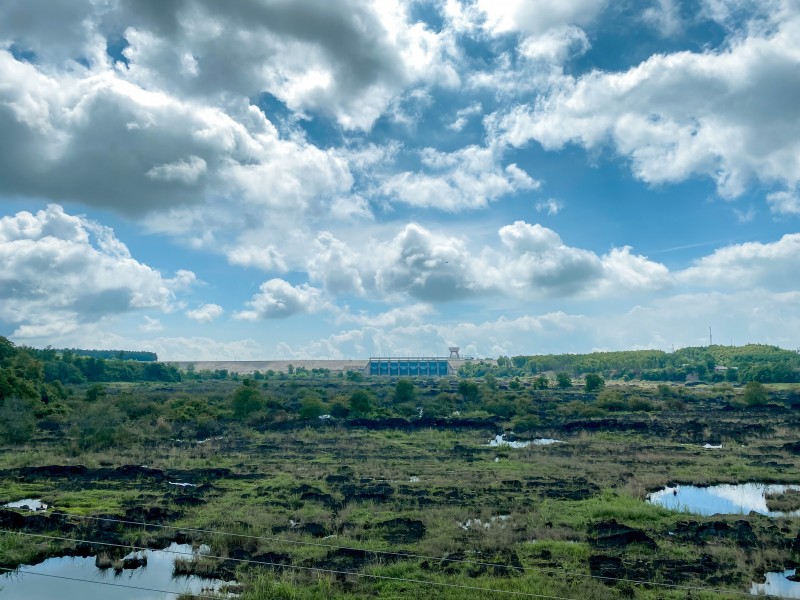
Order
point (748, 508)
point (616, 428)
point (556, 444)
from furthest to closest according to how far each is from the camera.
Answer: point (616, 428)
point (556, 444)
point (748, 508)

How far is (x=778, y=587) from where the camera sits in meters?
17.3

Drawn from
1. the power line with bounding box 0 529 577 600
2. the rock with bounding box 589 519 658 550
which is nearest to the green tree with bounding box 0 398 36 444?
the power line with bounding box 0 529 577 600

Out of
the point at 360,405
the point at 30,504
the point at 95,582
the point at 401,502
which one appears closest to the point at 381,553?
the point at 401,502

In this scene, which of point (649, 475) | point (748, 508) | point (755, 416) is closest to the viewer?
point (748, 508)

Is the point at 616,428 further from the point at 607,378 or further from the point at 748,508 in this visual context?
the point at 607,378

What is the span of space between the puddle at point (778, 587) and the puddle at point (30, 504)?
28676mm

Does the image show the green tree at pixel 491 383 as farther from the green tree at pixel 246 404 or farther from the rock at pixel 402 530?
the rock at pixel 402 530

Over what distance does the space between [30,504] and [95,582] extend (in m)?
11.2

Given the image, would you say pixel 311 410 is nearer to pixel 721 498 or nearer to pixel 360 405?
pixel 360 405

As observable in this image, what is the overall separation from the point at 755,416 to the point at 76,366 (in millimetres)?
131087

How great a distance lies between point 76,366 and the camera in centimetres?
13000

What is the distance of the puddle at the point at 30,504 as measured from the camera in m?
26.7

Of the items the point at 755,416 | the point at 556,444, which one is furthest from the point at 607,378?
the point at 556,444

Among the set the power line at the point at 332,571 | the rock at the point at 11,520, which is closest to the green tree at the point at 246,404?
the rock at the point at 11,520
